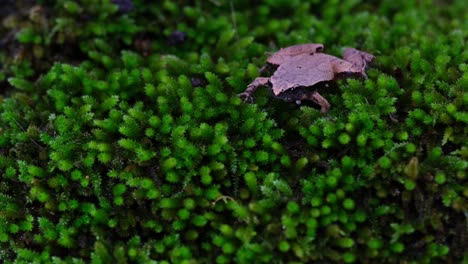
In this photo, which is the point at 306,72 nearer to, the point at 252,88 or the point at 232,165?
the point at 252,88

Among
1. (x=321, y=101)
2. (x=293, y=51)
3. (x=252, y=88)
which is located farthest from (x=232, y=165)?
(x=293, y=51)

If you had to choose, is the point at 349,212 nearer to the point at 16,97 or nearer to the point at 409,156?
the point at 409,156

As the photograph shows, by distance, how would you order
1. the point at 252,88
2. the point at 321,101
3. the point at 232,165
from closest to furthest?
1. the point at 232,165
2. the point at 321,101
3. the point at 252,88

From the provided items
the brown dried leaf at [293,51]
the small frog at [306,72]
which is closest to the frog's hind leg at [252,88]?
the small frog at [306,72]

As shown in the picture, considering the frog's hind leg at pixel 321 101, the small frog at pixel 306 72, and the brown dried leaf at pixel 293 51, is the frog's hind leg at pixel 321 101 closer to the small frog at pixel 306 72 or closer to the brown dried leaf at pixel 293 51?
the small frog at pixel 306 72

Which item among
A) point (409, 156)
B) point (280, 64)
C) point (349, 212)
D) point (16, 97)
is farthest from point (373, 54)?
point (16, 97)

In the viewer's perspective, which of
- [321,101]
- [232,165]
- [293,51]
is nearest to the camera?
[232,165]

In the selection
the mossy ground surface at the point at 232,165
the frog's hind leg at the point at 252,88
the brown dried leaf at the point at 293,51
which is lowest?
the mossy ground surface at the point at 232,165


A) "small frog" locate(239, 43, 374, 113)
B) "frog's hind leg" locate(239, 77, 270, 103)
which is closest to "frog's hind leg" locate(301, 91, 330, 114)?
"small frog" locate(239, 43, 374, 113)
